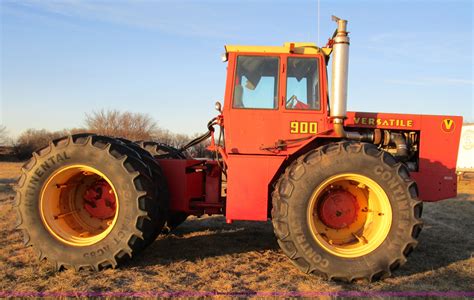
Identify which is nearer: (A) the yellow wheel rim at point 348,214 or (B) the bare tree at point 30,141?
(A) the yellow wheel rim at point 348,214

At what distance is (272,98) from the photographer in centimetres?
510

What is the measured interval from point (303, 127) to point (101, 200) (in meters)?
3.03

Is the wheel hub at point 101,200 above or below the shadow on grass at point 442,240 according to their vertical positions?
above

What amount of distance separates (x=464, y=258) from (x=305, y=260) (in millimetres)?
2777

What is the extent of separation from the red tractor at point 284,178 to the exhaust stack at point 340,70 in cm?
1

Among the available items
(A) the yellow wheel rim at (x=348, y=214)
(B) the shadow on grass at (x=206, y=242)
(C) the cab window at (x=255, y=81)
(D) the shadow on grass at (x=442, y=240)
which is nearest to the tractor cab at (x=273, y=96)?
(C) the cab window at (x=255, y=81)

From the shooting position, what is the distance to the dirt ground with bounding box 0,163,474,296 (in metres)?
4.07

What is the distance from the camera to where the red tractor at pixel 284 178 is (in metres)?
4.48

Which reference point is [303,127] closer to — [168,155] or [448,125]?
[448,125]

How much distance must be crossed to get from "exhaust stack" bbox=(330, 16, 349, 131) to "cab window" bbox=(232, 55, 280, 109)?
77cm

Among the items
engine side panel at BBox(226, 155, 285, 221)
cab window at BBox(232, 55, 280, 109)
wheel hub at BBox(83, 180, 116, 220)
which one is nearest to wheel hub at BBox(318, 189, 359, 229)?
engine side panel at BBox(226, 155, 285, 221)

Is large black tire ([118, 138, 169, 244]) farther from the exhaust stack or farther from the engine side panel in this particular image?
the exhaust stack

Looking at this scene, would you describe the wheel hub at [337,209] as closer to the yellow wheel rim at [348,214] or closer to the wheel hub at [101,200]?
the yellow wheel rim at [348,214]

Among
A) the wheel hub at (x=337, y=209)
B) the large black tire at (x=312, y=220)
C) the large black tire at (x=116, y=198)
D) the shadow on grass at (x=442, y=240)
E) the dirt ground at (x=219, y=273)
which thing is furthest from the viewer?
the shadow on grass at (x=442, y=240)
